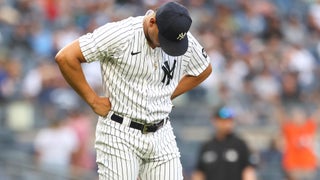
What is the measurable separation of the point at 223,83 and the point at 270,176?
2.30m

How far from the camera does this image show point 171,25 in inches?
242

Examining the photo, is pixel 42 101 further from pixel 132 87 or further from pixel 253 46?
pixel 132 87

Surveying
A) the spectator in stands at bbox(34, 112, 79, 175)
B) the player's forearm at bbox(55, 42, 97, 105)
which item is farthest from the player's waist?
the spectator in stands at bbox(34, 112, 79, 175)

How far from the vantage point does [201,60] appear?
22.2 ft

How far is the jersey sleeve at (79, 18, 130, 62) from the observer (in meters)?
6.28

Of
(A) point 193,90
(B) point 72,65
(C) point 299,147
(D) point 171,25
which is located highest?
(D) point 171,25

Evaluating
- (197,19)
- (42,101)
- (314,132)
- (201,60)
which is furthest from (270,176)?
(201,60)

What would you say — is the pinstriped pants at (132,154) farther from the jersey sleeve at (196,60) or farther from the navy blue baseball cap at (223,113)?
the navy blue baseball cap at (223,113)

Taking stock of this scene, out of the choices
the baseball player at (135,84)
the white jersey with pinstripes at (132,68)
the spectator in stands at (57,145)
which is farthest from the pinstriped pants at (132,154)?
the spectator in stands at (57,145)

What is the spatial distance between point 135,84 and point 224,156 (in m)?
3.32

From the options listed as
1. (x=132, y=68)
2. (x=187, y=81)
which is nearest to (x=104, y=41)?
(x=132, y=68)

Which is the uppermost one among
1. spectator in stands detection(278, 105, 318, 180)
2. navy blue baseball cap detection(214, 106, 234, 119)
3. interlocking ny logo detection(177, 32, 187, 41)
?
interlocking ny logo detection(177, 32, 187, 41)

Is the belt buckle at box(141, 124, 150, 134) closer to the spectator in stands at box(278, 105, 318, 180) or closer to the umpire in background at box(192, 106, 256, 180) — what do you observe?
the umpire in background at box(192, 106, 256, 180)

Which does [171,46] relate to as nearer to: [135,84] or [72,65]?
[135,84]
